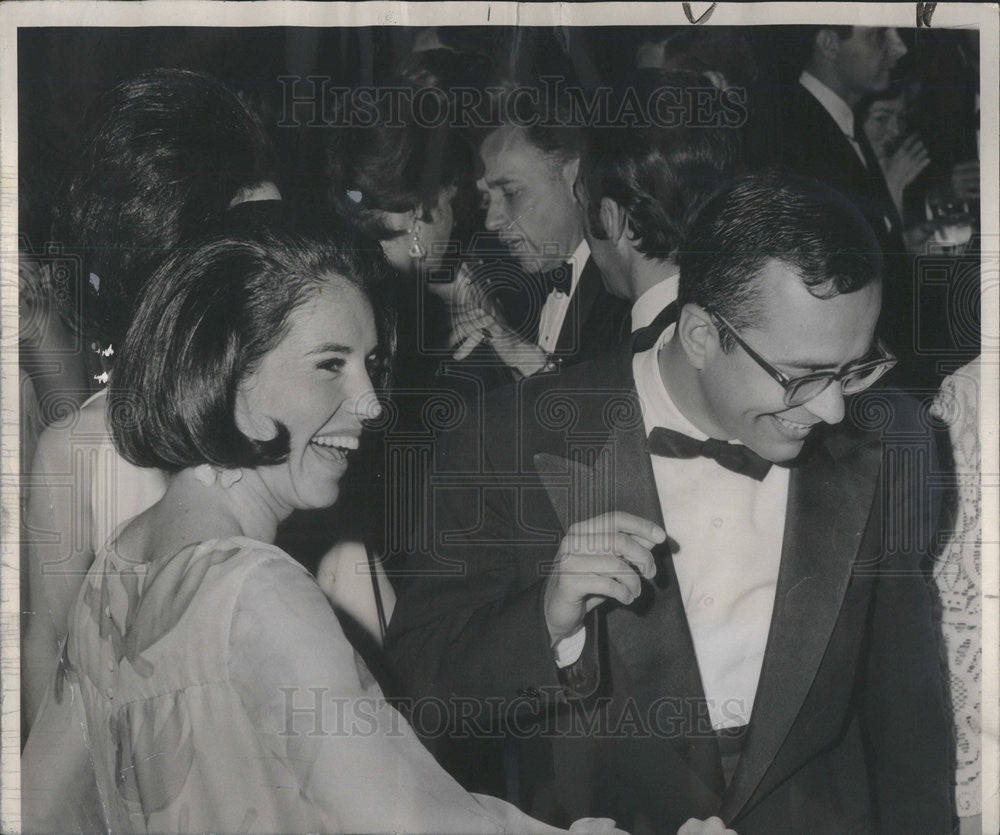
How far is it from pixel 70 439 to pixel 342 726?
0.63 meters

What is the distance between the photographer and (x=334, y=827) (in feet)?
4.55

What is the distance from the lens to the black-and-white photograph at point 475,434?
1398 millimetres

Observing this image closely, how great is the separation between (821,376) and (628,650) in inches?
20.7

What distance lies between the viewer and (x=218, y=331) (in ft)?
4.58

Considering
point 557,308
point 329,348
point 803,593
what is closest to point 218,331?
point 329,348

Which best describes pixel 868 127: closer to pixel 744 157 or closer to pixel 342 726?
pixel 744 157

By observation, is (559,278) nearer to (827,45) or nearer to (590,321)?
(590,321)

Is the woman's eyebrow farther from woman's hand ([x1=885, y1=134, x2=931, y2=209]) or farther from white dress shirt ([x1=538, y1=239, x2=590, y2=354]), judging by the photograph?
woman's hand ([x1=885, y1=134, x2=931, y2=209])

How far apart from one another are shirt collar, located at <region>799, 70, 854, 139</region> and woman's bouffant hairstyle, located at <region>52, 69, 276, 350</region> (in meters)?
0.87

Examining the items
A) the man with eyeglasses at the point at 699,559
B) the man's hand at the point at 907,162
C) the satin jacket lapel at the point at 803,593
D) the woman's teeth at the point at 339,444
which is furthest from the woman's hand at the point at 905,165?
the woman's teeth at the point at 339,444

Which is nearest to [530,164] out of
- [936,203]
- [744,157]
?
[744,157]

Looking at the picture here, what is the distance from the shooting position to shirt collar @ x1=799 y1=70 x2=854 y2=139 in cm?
146

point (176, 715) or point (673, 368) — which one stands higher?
point (673, 368)

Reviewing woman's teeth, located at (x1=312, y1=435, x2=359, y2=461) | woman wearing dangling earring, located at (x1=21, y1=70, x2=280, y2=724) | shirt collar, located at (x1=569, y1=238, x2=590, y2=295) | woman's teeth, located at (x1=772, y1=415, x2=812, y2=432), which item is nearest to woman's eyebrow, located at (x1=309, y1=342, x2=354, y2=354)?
woman's teeth, located at (x1=312, y1=435, x2=359, y2=461)
